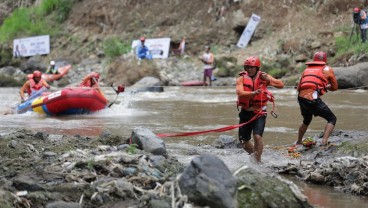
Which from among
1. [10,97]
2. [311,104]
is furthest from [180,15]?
[311,104]

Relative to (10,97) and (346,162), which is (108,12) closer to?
(10,97)

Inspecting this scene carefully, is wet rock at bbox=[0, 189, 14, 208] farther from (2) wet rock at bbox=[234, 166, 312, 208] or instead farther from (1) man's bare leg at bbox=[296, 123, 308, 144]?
(1) man's bare leg at bbox=[296, 123, 308, 144]

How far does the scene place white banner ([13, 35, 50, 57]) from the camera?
31.3m

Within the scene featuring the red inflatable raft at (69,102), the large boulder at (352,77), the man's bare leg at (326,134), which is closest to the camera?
the man's bare leg at (326,134)

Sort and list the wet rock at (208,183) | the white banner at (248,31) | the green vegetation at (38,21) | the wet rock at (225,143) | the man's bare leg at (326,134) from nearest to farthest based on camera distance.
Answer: the wet rock at (208,183)
the man's bare leg at (326,134)
the wet rock at (225,143)
the white banner at (248,31)
the green vegetation at (38,21)

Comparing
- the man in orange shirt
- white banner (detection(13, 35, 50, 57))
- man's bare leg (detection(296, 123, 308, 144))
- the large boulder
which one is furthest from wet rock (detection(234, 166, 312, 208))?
white banner (detection(13, 35, 50, 57))

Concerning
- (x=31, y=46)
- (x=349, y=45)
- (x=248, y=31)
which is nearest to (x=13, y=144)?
(x=349, y=45)

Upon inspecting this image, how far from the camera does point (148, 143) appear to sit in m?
6.82

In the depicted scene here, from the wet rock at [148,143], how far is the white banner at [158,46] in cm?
2028

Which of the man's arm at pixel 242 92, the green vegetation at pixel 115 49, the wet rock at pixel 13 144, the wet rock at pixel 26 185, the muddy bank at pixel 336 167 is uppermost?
the green vegetation at pixel 115 49

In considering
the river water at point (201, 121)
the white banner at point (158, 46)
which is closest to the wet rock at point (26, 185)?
the river water at point (201, 121)

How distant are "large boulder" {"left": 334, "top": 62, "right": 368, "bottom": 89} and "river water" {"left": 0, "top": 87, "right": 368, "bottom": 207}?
0.29 metres

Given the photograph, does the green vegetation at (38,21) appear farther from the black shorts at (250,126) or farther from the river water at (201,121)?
the black shorts at (250,126)

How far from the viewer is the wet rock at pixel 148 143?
673cm
